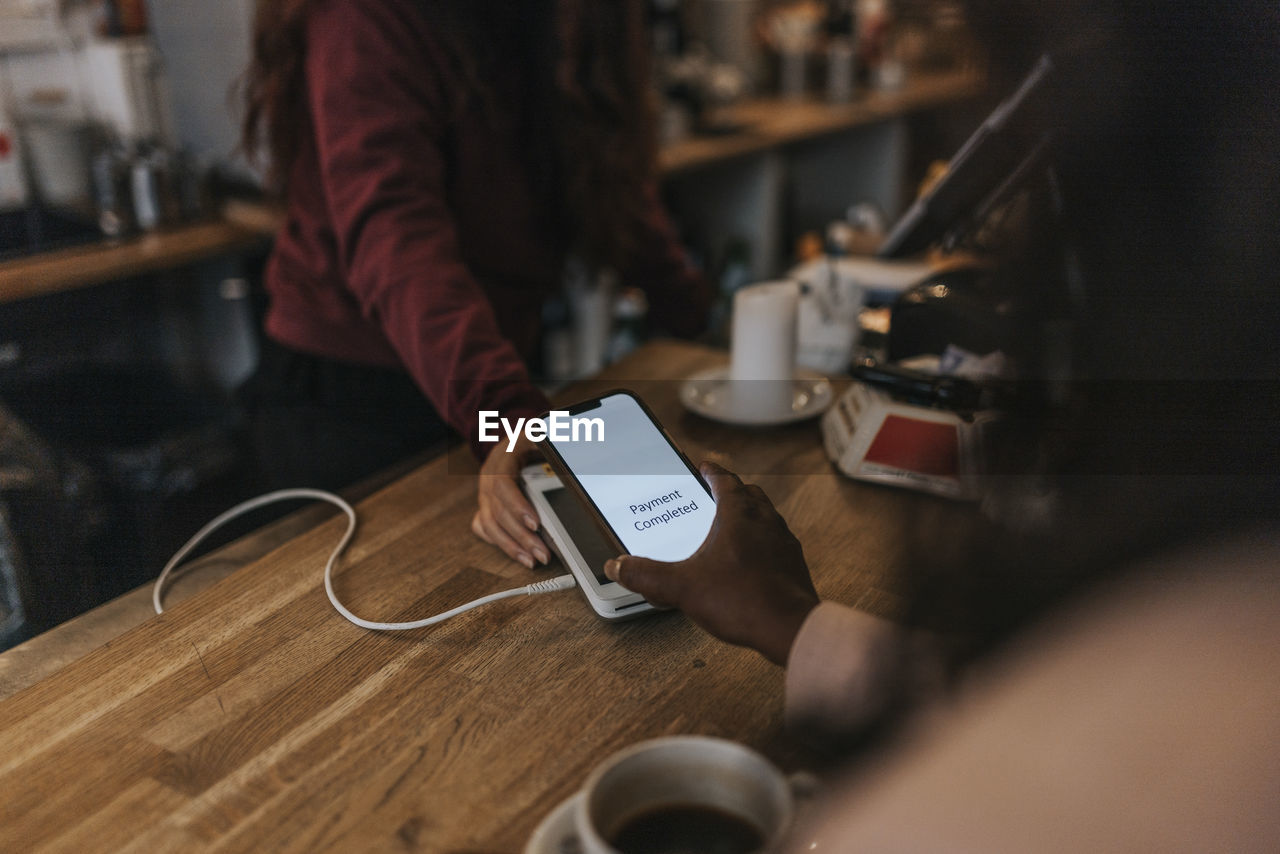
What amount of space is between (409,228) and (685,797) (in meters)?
0.76

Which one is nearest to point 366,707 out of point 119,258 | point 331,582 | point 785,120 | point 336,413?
point 331,582

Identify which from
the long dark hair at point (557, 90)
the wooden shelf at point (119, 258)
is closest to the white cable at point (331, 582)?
the long dark hair at point (557, 90)

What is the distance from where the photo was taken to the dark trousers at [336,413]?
125cm

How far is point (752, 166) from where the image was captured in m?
2.72

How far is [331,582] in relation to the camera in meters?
0.75

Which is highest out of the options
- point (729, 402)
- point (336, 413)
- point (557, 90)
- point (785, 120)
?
point (557, 90)

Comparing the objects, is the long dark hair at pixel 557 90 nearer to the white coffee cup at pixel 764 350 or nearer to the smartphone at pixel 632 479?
the white coffee cup at pixel 764 350

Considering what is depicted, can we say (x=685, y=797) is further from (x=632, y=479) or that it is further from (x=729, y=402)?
(x=729, y=402)

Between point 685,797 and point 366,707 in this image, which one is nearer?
point 685,797

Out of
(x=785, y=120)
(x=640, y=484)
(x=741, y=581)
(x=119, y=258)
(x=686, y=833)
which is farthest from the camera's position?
(x=785, y=120)

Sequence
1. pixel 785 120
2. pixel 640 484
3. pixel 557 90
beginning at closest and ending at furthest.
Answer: pixel 640 484 → pixel 557 90 → pixel 785 120

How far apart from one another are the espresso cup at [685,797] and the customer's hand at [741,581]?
0.10 meters

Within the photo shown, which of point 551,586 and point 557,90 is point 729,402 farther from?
point 557,90

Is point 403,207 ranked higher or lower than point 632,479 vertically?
higher
